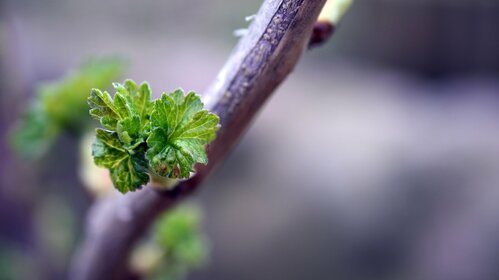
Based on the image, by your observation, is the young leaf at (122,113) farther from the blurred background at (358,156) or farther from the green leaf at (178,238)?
the blurred background at (358,156)

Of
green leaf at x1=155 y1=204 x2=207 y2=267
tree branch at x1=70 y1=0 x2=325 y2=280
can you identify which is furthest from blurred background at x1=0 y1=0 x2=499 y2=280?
tree branch at x1=70 y1=0 x2=325 y2=280

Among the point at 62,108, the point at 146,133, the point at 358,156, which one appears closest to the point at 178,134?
the point at 146,133

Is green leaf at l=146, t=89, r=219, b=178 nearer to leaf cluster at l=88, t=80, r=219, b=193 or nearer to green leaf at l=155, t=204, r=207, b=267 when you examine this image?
leaf cluster at l=88, t=80, r=219, b=193

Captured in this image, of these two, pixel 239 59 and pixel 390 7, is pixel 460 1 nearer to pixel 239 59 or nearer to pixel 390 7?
pixel 390 7

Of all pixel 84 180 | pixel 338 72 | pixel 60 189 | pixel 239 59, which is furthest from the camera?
pixel 338 72

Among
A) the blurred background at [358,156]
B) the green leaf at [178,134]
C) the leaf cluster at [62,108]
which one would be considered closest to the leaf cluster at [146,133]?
the green leaf at [178,134]

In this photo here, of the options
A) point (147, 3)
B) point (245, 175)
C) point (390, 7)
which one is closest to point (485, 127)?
point (390, 7)
